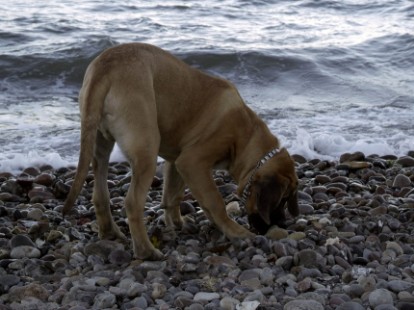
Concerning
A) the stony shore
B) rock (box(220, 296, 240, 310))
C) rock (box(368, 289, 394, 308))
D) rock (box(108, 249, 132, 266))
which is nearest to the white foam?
the stony shore

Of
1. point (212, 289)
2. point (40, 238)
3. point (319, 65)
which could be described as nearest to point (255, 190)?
point (212, 289)

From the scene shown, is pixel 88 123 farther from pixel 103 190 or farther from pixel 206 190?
pixel 206 190

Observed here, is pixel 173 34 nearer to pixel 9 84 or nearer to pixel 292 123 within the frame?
pixel 9 84

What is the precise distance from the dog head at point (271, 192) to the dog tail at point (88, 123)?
4.04ft

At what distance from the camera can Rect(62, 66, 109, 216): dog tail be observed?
507 cm

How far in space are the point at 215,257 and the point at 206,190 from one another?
23.7 inches

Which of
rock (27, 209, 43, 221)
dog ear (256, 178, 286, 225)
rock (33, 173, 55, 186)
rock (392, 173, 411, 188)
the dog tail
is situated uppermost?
the dog tail

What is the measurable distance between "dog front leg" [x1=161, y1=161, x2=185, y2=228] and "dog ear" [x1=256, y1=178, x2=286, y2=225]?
752mm

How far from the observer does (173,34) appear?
51.1 ft

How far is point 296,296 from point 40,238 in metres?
2.04

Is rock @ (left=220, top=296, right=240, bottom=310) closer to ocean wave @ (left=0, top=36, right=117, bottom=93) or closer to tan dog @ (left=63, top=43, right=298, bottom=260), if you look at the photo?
tan dog @ (left=63, top=43, right=298, bottom=260)

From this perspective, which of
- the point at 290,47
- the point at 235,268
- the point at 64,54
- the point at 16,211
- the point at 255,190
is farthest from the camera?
the point at 290,47

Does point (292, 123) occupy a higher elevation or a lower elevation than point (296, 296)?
lower

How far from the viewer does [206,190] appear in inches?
228
